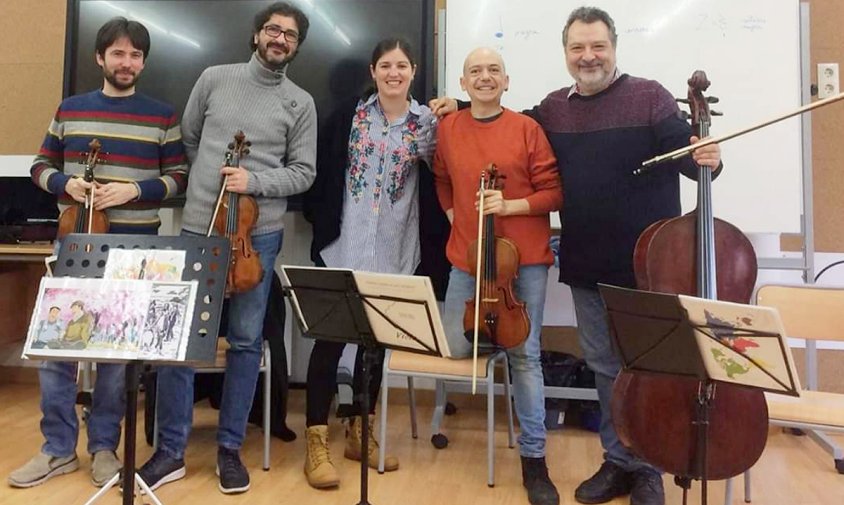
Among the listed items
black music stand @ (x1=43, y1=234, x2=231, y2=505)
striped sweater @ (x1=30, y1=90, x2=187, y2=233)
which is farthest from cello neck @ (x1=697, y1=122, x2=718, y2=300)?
striped sweater @ (x1=30, y1=90, x2=187, y2=233)

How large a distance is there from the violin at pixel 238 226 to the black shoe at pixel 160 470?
2.09ft

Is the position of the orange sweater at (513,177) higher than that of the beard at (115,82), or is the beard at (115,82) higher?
the beard at (115,82)

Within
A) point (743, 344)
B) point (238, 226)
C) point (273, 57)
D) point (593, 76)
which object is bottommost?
point (743, 344)

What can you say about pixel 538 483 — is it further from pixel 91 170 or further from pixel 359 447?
pixel 91 170

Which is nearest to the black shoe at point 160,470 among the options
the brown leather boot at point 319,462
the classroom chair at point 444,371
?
the brown leather boot at point 319,462

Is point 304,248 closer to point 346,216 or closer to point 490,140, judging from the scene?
point 346,216

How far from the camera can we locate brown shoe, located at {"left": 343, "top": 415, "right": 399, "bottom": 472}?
239 centimetres

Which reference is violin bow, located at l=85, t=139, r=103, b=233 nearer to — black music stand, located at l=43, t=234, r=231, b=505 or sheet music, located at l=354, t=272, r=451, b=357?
black music stand, located at l=43, t=234, r=231, b=505

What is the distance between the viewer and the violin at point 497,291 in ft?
6.56

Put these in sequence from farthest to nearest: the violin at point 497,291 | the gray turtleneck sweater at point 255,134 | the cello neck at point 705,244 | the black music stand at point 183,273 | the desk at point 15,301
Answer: the desk at point 15,301 → the gray turtleneck sweater at point 255,134 → the violin at point 497,291 → the cello neck at point 705,244 → the black music stand at point 183,273

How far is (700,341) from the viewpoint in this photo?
1427mm

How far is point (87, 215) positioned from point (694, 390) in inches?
74.0

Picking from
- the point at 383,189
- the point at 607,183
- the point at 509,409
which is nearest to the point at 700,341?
the point at 607,183

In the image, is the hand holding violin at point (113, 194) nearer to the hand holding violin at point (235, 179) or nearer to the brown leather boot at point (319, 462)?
the hand holding violin at point (235, 179)
